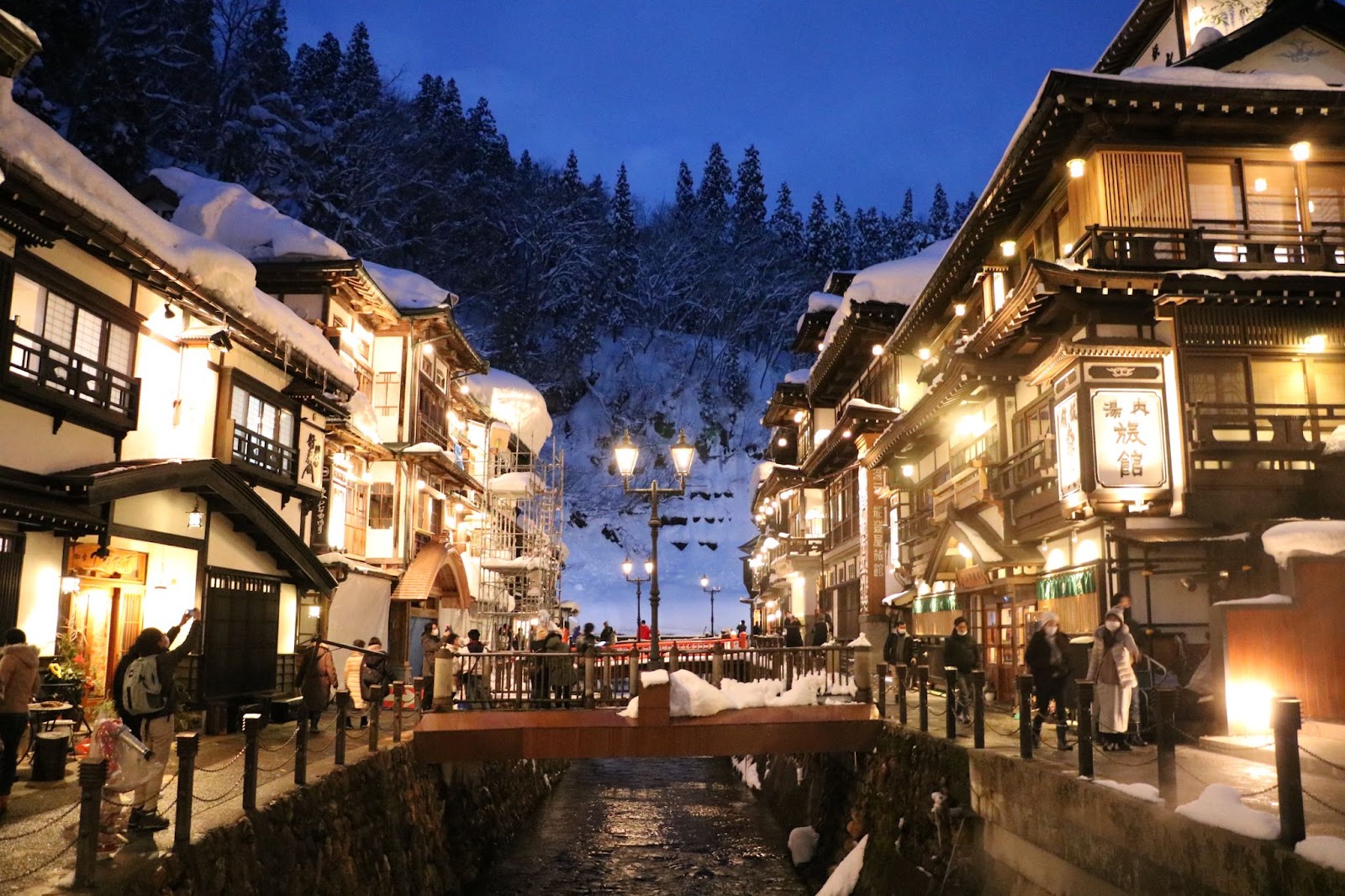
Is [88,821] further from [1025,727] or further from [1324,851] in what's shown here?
[1025,727]

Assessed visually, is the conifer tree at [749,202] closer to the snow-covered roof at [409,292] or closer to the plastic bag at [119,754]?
the snow-covered roof at [409,292]

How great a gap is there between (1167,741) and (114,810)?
9.69 metres

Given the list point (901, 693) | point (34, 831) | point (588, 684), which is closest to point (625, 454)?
point (588, 684)

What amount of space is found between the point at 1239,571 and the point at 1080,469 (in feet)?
10.2

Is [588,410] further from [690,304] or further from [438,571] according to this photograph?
[438,571]

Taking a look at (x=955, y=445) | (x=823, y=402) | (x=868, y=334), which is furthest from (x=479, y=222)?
(x=955, y=445)

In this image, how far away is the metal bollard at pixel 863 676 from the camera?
17.0 m

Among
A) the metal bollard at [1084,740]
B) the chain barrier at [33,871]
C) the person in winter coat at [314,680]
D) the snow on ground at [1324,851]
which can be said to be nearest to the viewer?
the snow on ground at [1324,851]

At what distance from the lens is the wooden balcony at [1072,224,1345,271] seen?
55.4 ft

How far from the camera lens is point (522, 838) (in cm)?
2127

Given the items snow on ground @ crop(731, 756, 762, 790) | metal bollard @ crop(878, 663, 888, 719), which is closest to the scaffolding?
snow on ground @ crop(731, 756, 762, 790)

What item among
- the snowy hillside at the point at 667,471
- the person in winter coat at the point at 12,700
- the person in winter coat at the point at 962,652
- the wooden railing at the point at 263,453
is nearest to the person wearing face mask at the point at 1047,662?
the person in winter coat at the point at 962,652

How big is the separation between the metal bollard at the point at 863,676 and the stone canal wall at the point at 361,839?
776 cm

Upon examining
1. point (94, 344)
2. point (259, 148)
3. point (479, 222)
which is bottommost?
point (94, 344)
